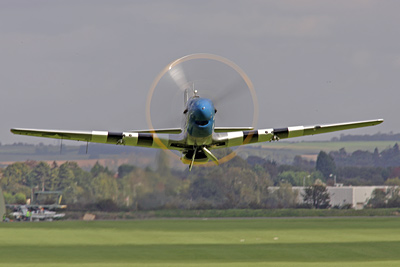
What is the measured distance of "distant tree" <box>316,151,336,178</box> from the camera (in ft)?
493

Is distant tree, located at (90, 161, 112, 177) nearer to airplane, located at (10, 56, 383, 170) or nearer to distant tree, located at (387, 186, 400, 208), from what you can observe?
distant tree, located at (387, 186, 400, 208)

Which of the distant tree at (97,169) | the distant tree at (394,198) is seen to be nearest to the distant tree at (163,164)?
the distant tree at (97,169)

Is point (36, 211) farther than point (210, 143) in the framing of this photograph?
Yes

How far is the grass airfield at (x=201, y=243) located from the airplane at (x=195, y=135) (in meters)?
9.69

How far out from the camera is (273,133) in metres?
46.0

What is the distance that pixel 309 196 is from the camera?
120 meters

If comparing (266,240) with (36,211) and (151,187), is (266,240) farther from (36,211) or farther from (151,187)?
(36,211)

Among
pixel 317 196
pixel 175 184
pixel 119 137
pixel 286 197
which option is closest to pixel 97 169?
pixel 175 184

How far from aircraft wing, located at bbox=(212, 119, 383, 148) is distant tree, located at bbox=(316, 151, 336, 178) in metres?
101

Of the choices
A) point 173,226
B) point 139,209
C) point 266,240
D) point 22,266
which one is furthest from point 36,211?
point 22,266

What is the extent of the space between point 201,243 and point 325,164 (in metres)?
96.0

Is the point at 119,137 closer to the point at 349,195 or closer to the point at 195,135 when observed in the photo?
the point at 195,135

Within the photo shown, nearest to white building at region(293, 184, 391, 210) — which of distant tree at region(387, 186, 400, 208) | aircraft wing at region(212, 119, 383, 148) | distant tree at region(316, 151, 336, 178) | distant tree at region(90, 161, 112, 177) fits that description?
distant tree at region(387, 186, 400, 208)

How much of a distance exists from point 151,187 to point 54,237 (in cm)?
1847
